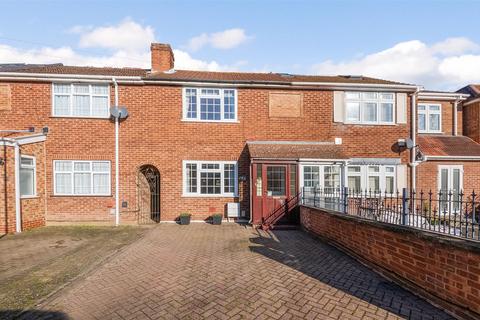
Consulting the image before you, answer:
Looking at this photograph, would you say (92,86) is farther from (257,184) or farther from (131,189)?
(257,184)

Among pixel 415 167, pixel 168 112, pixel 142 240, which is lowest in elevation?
pixel 142 240

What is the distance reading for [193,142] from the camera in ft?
37.4

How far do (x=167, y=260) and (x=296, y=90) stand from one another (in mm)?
9357

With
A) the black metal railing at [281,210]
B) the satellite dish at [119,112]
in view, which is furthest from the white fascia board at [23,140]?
the black metal railing at [281,210]

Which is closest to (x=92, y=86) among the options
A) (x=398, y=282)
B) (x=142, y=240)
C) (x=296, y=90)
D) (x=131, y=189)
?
(x=131, y=189)

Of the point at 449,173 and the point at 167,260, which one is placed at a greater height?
the point at 449,173

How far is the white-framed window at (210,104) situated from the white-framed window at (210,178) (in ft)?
6.86

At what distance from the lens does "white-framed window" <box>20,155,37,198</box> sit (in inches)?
391

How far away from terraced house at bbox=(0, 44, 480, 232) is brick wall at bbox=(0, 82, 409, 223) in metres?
0.05

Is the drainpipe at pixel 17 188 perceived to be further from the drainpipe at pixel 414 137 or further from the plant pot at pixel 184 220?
the drainpipe at pixel 414 137

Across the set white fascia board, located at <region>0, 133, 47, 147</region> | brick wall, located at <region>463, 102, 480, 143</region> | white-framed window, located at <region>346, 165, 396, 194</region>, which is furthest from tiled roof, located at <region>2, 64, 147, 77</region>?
brick wall, located at <region>463, 102, 480, 143</region>

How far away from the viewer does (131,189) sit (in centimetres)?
1106

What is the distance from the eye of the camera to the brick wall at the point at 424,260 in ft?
11.6

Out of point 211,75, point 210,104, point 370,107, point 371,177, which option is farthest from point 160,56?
point 371,177
